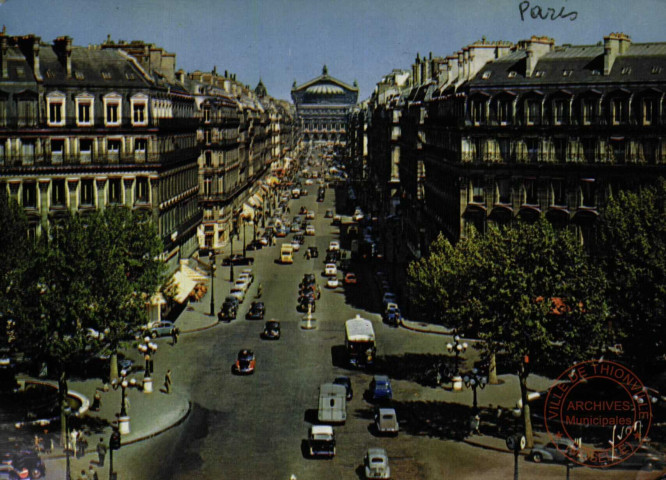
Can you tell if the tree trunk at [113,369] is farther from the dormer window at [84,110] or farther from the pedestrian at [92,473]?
the dormer window at [84,110]

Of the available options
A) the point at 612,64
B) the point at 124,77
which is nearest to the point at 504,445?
the point at 612,64

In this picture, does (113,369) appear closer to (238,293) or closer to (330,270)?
(238,293)

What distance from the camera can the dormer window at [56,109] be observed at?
72.9 m

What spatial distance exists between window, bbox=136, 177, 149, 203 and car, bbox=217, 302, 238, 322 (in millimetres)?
11534

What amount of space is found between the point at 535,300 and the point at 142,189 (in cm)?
4218

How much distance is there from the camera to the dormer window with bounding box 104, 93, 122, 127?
75.6 metres

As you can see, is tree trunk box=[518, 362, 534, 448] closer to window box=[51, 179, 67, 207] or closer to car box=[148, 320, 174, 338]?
car box=[148, 320, 174, 338]

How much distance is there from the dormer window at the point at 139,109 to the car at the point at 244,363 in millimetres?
25938

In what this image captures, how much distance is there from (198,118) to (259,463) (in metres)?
69.1

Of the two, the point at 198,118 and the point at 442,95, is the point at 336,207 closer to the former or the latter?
the point at 198,118

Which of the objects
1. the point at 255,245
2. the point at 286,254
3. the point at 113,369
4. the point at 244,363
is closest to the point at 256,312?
the point at 244,363

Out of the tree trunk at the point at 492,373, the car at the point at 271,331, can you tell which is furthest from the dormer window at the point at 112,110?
the tree trunk at the point at 492,373

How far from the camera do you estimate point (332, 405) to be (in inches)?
1971

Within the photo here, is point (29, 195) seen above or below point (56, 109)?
below
